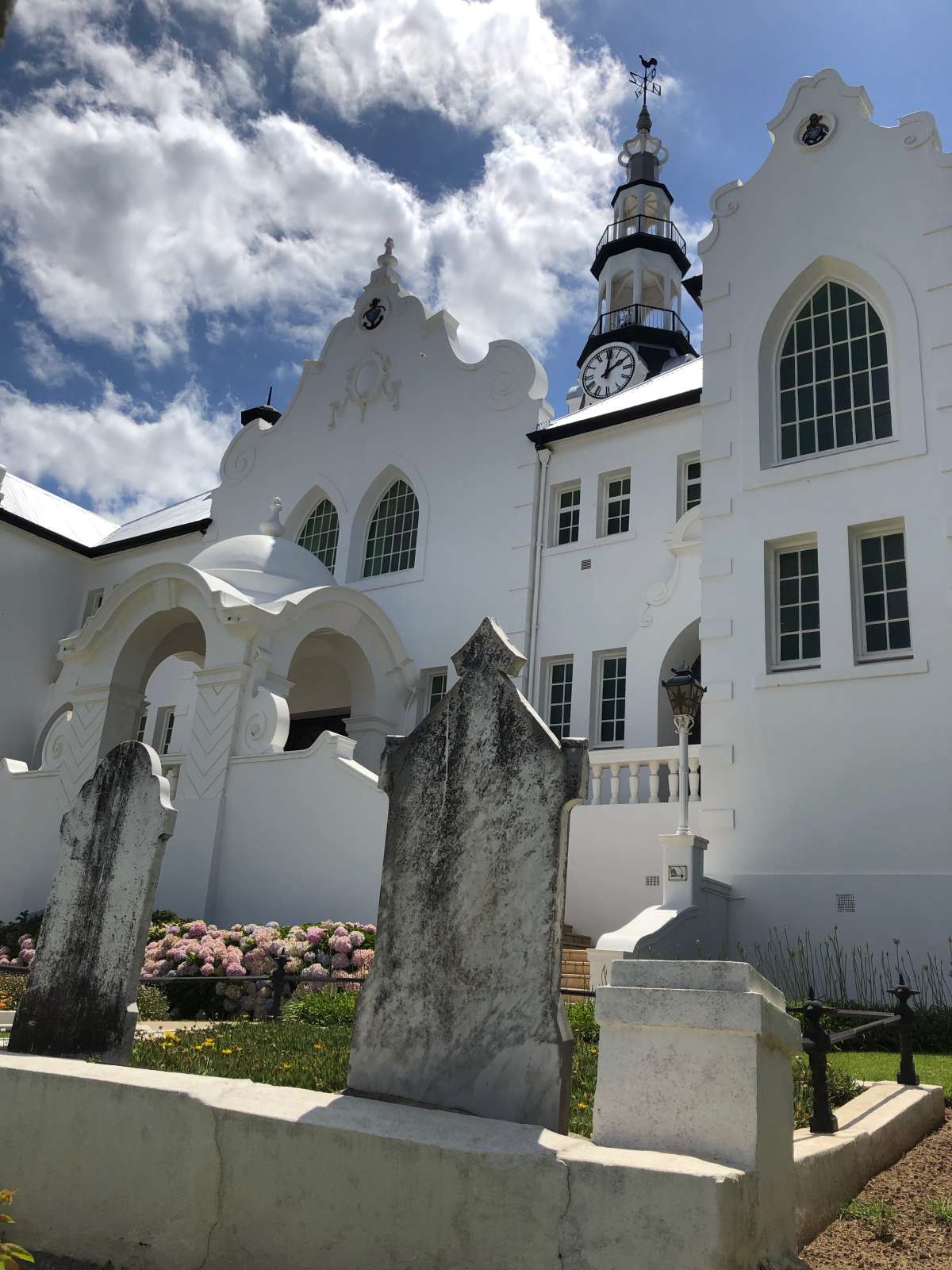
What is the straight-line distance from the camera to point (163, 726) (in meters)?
26.4

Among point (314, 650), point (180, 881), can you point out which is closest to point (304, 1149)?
point (180, 881)

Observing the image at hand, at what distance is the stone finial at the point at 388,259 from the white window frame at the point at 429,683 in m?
10.6

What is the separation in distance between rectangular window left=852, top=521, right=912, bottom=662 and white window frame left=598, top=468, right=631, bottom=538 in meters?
5.97

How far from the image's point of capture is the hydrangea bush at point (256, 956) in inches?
483

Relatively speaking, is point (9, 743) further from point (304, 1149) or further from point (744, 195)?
point (304, 1149)

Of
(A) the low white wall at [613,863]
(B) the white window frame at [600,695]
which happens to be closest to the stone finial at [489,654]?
(A) the low white wall at [613,863]

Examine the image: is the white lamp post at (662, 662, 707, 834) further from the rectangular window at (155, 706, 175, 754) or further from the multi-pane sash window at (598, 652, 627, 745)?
the rectangular window at (155, 706, 175, 754)

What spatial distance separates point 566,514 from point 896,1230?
17.1 meters

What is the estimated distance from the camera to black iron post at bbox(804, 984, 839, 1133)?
5.71m

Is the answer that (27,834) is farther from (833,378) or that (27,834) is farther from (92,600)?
(833,378)

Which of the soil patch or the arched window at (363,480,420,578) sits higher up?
the arched window at (363,480,420,578)

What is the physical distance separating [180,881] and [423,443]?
1063 centimetres

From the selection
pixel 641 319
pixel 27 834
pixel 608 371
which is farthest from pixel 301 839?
pixel 641 319

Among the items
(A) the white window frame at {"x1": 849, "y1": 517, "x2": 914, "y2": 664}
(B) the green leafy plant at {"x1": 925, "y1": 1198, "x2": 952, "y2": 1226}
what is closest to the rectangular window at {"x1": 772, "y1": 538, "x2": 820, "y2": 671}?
(A) the white window frame at {"x1": 849, "y1": 517, "x2": 914, "y2": 664}
